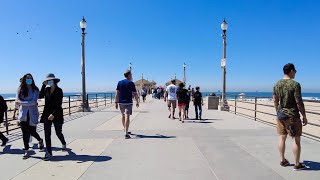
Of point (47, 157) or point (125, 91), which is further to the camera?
point (125, 91)

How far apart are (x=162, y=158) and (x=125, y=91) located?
3.22 m

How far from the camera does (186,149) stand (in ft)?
25.5

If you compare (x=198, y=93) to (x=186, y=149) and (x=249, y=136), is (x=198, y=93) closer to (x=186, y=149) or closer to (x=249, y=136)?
(x=249, y=136)

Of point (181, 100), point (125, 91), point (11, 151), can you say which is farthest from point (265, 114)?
point (11, 151)

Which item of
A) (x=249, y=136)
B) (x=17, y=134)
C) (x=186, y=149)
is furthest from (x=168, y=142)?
(x=17, y=134)

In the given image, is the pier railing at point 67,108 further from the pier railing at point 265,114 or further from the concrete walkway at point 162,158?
the pier railing at point 265,114

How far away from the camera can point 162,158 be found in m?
6.84

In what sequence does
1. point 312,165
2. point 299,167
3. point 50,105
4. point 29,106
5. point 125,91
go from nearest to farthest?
point 299,167, point 312,165, point 50,105, point 29,106, point 125,91

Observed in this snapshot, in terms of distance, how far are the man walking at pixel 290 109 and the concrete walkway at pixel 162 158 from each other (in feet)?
1.27

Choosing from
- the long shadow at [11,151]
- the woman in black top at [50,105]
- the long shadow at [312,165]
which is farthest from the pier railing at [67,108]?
the long shadow at [312,165]

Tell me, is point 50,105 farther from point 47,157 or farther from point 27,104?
point 47,157

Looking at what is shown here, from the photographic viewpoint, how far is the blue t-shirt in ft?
31.6

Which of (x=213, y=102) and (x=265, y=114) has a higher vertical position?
(x=213, y=102)

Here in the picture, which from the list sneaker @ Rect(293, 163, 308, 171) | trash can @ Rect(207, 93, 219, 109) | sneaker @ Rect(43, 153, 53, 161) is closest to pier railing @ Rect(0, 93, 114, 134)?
sneaker @ Rect(43, 153, 53, 161)
